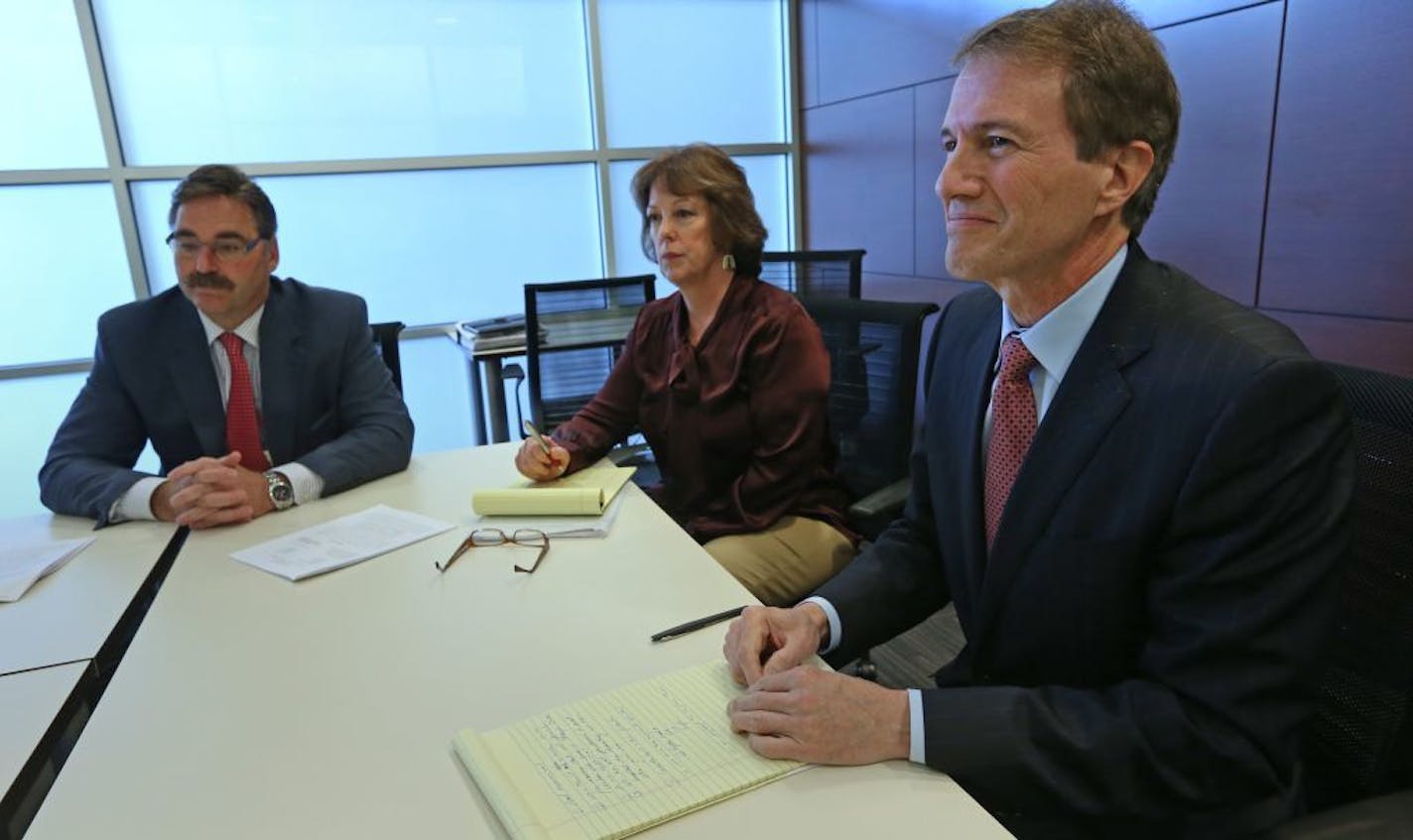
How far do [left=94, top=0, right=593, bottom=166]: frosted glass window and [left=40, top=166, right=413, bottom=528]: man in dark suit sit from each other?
82.6 inches

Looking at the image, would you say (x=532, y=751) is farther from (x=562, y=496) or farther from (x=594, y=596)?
(x=562, y=496)

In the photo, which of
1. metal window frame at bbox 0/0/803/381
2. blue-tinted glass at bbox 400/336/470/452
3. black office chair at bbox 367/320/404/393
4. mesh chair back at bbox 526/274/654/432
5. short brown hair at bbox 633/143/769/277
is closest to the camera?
short brown hair at bbox 633/143/769/277

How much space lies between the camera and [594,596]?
1.31 metres

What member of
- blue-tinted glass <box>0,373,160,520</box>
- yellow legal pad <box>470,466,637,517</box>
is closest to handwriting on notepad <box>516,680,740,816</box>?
yellow legal pad <box>470,466,637,517</box>

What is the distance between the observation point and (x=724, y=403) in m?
2.04

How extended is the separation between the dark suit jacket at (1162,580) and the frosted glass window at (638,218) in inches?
134

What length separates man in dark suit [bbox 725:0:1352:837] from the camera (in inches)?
34.6

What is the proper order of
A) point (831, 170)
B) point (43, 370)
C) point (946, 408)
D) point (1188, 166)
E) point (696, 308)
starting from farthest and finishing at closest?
point (831, 170) < point (43, 370) < point (1188, 166) < point (696, 308) < point (946, 408)

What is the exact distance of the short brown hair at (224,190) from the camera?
1967mm

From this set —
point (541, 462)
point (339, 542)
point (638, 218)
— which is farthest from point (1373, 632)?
point (638, 218)

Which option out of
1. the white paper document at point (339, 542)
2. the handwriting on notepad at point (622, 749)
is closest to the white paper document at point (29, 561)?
the white paper document at point (339, 542)

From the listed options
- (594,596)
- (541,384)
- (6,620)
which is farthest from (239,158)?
(594,596)

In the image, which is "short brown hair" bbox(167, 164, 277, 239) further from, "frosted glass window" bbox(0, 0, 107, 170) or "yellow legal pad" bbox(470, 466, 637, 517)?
"frosted glass window" bbox(0, 0, 107, 170)

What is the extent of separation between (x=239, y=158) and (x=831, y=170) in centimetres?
278
